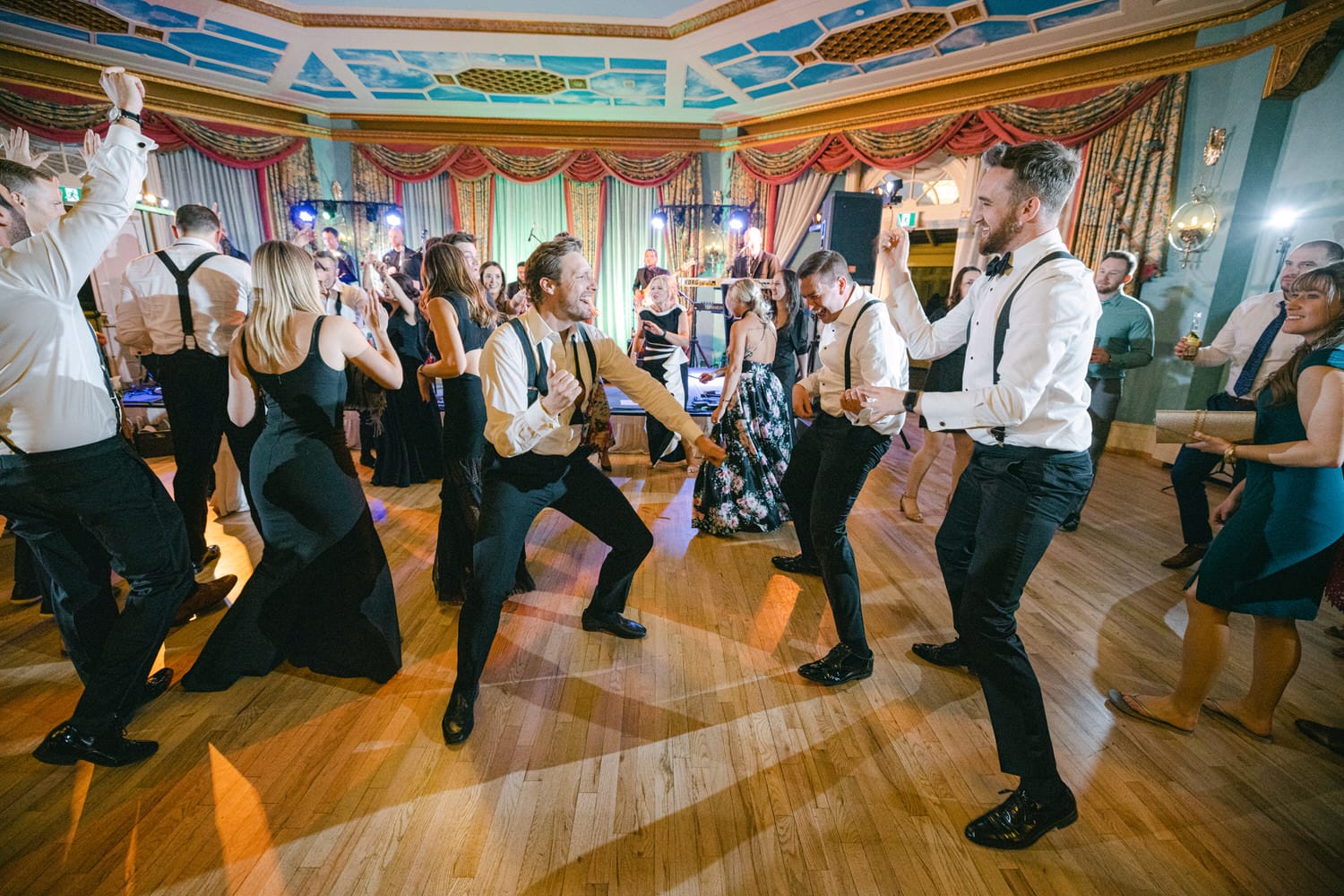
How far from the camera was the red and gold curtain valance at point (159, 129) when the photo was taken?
20.6 feet

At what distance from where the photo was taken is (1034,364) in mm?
1339

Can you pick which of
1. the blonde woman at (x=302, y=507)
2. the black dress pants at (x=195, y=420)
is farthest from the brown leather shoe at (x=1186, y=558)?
the black dress pants at (x=195, y=420)

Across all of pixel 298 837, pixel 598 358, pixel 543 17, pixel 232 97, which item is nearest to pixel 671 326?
pixel 598 358

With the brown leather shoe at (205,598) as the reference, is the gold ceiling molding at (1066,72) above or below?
above

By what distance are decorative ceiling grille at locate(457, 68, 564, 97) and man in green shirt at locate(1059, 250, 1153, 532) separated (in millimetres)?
6446

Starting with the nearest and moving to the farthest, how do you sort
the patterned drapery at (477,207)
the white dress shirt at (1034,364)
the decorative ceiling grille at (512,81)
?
the white dress shirt at (1034,364) < the decorative ceiling grille at (512,81) < the patterned drapery at (477,207)

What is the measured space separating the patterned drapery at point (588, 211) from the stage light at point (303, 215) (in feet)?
12.5

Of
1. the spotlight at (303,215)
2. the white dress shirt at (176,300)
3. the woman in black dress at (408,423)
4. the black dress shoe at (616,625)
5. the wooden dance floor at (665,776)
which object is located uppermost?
the spotlight at (303,215)

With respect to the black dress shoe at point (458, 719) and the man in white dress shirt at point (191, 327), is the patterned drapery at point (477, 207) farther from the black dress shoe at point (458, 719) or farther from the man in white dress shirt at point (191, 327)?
the black dress shoe at point (458, 719)

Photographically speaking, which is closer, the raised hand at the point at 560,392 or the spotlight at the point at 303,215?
the raised hand at the point at 560,392

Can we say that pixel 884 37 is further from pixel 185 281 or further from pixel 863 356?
pixel 185 281

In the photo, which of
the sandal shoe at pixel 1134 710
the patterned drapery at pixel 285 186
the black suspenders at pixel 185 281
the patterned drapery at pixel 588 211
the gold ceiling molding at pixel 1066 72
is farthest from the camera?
the patterned drapery at pixel 588 211

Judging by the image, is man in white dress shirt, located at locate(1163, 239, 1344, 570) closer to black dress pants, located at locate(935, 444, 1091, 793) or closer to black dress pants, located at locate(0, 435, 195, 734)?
black dress pants, located at locate(935, 444, 1091, 793)

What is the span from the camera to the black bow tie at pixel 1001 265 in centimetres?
152
